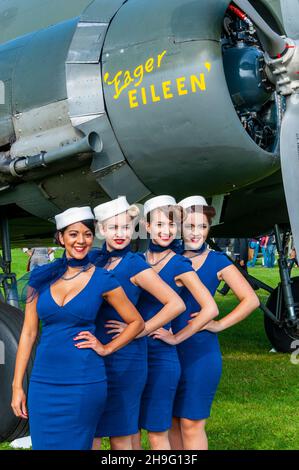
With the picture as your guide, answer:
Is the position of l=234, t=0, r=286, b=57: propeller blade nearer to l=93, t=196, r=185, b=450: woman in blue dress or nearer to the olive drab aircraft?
the olive drab aircraft

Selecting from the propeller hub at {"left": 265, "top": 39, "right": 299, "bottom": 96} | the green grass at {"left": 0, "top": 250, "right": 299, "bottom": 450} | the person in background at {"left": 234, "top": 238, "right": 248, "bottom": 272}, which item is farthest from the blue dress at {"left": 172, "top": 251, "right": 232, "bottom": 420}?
the person in background at {"left": 234, "top": 238, "right": 248, "bottom": 272}

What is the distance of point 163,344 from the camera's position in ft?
12.4

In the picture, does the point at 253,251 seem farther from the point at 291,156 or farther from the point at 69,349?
the point at 69,349

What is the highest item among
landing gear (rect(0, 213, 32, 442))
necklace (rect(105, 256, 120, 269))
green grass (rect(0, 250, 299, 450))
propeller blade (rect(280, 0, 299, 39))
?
propeller blade (rect(280, 0, 299, 39))

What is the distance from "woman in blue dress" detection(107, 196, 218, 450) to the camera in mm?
3732

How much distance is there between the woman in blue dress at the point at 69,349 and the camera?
3.24 meters

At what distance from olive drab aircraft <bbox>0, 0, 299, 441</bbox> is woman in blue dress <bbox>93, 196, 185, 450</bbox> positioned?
51.2 inches

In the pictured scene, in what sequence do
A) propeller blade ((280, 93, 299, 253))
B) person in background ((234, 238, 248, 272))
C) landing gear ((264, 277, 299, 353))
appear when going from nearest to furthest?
propeller blade ((280, 93, 299, 253)), landing gear ((264, 277, 299, 353)), person in background ((234, 238, 248, 272))

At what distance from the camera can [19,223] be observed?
7023mm

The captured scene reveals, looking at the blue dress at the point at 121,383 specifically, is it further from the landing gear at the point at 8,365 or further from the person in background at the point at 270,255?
the person in background at the point at 270,255

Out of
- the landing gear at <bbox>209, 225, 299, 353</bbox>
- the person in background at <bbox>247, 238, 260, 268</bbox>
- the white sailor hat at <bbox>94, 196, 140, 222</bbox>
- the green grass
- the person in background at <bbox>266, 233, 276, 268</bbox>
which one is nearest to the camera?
the white sailor hat at <bbox>94, 196, 140, 222</bbox>

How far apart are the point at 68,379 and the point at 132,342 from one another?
1.48 ft

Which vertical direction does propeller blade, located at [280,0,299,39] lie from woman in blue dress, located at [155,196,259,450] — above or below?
above

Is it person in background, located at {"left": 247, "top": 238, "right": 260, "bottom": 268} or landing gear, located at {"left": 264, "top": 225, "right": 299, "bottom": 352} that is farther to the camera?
person in background, located at {"left": 247, "top": 238, "right": 260, "bottom": 268}
